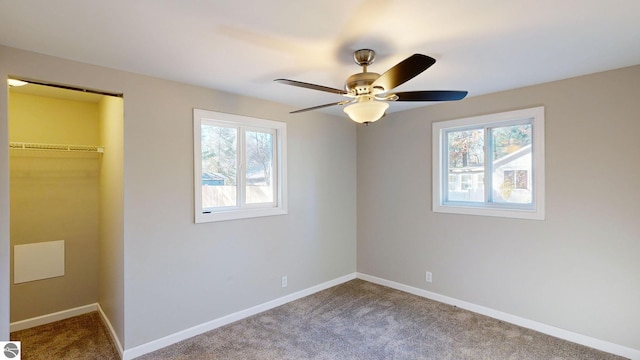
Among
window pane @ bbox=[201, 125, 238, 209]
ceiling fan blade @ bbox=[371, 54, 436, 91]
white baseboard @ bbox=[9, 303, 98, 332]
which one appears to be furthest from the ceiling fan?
white baseboard @ bbox=[9, 303, 98, 332]

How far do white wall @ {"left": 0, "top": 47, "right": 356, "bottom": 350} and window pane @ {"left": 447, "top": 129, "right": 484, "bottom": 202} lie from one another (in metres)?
1.78

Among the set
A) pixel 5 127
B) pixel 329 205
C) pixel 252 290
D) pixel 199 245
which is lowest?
pixel 252 290

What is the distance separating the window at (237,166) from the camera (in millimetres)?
2980

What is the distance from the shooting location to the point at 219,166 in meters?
3.15

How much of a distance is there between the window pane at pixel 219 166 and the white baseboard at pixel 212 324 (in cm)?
114

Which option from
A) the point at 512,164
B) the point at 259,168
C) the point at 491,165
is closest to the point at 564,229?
the point at 512,164

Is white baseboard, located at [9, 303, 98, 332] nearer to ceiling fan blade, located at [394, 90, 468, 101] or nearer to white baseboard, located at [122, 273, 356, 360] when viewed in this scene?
white baseboard, located at [122, 273, 356, 360]

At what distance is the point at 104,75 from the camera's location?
239cm

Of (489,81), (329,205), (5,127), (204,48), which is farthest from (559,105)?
(5,127)

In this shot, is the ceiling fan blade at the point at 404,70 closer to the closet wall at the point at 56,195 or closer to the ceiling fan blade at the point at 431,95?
the ceiling fan blade at the point at 431,95

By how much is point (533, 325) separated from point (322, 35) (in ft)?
10.7

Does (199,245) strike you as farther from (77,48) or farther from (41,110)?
(41,110)

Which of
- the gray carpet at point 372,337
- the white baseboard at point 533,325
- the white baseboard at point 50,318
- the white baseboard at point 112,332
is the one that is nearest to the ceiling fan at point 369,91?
the gray carpet at point 372,337

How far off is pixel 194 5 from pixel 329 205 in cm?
299
